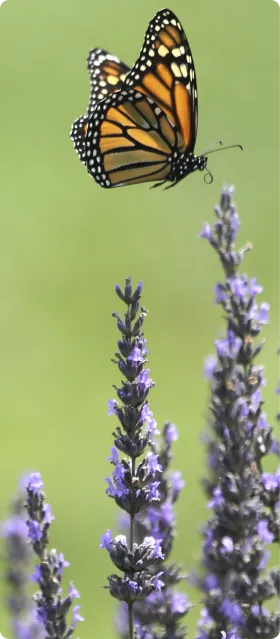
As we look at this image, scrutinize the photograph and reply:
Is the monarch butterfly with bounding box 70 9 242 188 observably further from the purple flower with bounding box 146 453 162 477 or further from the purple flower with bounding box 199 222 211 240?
the purple flower with bounding box 146 453 162 477

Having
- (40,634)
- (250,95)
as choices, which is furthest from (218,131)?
(40,634)

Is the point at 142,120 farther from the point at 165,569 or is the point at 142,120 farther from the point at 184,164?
the point at 165,569

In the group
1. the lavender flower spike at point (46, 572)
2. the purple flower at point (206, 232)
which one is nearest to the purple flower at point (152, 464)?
the lavender flower spike at point (46, 572)

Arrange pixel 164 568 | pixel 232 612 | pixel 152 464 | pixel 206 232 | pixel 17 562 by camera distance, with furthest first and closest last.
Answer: pixel 17 562, pixel 206 232, pixel 164 568, pixel 232 612, pixel 152 464

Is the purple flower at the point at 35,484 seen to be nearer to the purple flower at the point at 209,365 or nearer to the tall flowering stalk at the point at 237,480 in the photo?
the tall flowering stalk at the point at 237,480

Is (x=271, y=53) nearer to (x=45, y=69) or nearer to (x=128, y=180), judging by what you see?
(x=45, y=69)

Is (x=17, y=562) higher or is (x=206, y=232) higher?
(x=206, y=232)

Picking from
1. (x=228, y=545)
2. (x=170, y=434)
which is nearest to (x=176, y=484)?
(x=170, y=434)
